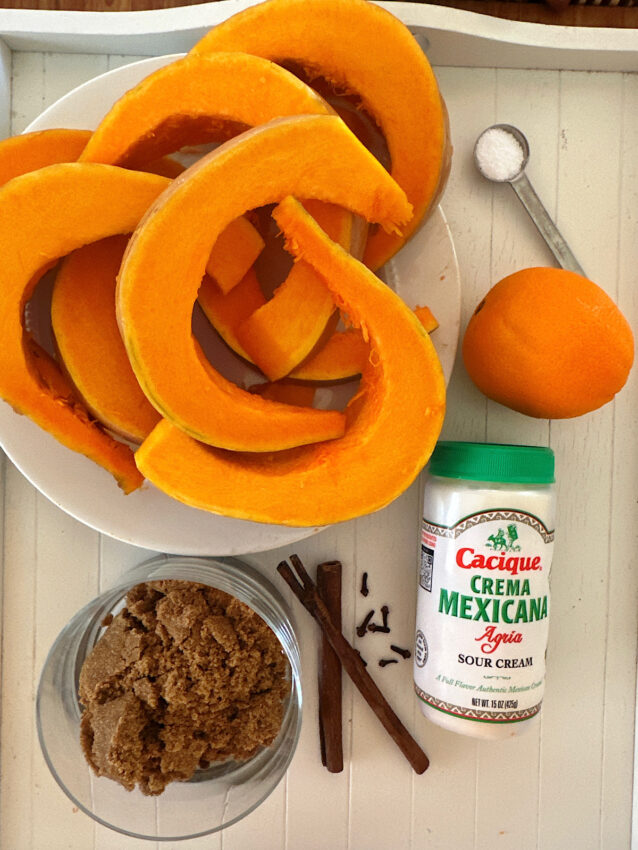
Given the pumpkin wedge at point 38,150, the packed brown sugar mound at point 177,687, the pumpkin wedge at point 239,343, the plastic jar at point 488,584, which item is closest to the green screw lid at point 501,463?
the plastic jar at point 488,584

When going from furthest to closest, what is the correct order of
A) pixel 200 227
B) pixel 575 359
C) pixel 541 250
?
pixel 541 250, pixel 575 359, pixel 200 227

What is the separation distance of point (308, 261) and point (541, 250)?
301 mm

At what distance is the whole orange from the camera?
0.56m

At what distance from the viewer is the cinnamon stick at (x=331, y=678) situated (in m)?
0.67

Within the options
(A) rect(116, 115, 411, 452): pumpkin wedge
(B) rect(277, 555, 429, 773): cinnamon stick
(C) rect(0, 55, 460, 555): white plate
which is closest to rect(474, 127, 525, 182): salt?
(C) rect(0, 55, 460, 555): white plate

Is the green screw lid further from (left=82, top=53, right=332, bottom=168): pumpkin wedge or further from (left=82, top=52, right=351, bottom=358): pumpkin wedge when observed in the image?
(left=82, top=53, right=332, bottom=168): pumpkin wedge

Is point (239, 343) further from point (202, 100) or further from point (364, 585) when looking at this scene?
point (364, 585)

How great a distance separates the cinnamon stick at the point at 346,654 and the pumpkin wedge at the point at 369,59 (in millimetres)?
373

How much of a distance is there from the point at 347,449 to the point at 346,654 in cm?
27

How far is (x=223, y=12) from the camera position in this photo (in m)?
0.61

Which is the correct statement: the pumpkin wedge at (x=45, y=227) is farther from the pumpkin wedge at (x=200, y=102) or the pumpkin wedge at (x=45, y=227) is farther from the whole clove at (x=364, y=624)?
the whole clove at (x=364, y=624)

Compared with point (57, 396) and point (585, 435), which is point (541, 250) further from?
point (57, 396)

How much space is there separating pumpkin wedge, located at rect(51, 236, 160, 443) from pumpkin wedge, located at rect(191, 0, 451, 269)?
19 centimetres

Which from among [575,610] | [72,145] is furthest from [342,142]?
[575,610]
